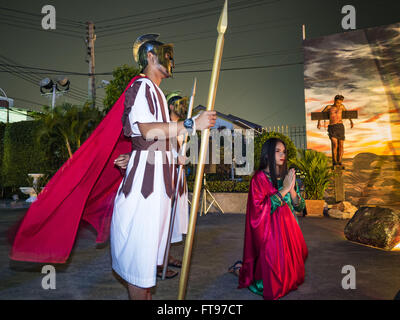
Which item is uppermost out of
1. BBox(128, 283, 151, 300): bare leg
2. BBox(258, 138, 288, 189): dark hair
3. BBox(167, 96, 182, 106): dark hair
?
BBox(167, 96, 182, 106): dark hair

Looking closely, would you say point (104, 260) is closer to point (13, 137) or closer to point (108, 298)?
point (108, 298)

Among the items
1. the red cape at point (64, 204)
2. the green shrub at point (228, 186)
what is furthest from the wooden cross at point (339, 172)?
the red cape at point (64, 204)

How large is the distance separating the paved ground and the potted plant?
357 cm

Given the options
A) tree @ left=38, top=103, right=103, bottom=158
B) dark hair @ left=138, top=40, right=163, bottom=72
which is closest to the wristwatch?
dark hair @ left=138, top=40, right=163, bottom=72

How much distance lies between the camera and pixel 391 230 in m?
5.09

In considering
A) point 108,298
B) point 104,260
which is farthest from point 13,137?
point 108,298

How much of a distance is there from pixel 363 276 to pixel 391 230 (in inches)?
71.5

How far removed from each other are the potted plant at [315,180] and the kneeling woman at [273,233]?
6558mm

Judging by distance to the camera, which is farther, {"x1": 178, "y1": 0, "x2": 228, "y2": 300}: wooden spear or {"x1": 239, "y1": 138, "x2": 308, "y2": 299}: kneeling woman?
{"x1": 239, "y1": 138, "x2": 308, "y2": 299}: kneeling woman

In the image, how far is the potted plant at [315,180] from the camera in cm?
967

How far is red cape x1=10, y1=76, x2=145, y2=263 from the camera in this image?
2348 mm

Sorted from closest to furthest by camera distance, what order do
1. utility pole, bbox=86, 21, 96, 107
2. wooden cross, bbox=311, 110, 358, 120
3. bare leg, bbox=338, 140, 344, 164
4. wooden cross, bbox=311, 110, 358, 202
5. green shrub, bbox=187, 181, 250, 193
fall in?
wooden cross, bbox=311, 110, 358, 202, green shrub, bbox=187, 181, 250, 193, bare leg, bbox=338, 140, 344, 164, wooden cross, bbox=311, 110, 358, 120, utility pole, bbox=86, 21, 96, 107

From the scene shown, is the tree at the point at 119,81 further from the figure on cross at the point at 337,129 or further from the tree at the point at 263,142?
the figure on cross at the point at 337,129

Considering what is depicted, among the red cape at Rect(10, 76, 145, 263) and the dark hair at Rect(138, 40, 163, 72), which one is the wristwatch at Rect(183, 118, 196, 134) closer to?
the red cape at Rect(10, 76, 145, 263)
